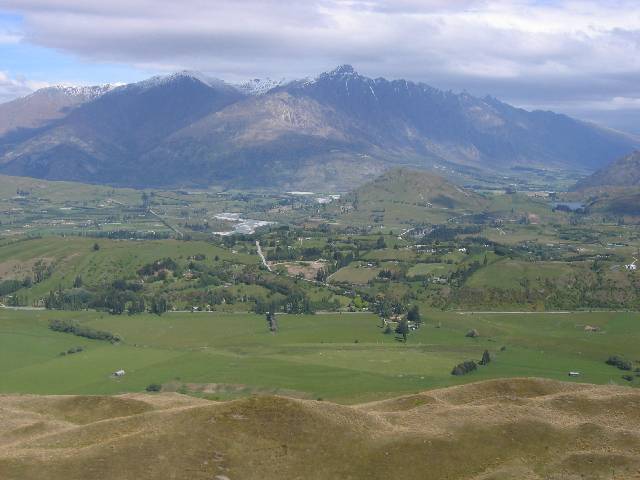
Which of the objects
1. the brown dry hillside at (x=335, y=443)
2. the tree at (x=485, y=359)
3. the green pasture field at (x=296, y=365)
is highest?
the brown dry hillside at (x=335, y=443)

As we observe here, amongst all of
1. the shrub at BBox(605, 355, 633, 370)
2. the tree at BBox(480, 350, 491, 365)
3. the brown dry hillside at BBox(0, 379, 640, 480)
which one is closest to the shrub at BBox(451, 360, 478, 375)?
the tree at BBox(480, 350, 491, 365)

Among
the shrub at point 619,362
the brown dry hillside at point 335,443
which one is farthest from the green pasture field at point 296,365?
the brown dry hillside at point 335,443

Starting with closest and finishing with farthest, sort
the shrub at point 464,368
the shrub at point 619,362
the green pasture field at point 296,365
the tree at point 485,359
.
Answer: the green pasture field at point 296,365, the shrub at point 464,368, the shrub at point 619,362, the tree at point 485,359

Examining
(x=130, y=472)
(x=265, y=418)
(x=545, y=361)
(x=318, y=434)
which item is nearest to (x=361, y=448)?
(x=318, y=434)

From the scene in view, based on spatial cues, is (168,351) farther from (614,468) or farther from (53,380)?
(614,468)

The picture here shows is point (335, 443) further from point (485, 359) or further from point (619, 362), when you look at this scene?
point (619, 362)

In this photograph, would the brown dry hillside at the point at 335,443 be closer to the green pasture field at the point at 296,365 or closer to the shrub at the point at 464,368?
the green pasture field at the point at 296,365

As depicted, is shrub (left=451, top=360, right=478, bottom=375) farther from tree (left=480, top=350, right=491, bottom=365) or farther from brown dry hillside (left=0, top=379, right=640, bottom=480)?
brown dry hillside (left=0, top=379, right=640, bottom=480)

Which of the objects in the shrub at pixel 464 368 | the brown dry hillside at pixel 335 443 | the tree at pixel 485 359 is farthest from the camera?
the tree at pixel 485 359

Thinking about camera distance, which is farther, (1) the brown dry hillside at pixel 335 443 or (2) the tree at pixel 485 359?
(2) the tree at pixel 485 359
